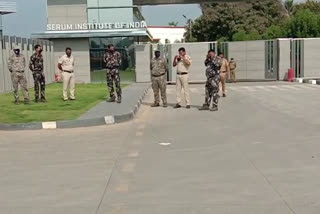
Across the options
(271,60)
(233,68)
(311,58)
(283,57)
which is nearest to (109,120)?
(233,68)

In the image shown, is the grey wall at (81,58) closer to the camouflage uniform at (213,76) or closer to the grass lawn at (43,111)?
the grass lawn at (43,111)

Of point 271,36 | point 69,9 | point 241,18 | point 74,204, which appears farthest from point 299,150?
point 241,18

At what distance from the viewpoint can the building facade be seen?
3528 cm

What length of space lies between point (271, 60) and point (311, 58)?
257 centimetres

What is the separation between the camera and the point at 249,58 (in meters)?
35.8

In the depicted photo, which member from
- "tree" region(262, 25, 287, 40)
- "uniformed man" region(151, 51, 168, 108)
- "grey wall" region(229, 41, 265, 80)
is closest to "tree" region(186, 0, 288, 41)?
"tree" region(262, 25, 287, 40)

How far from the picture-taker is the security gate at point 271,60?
3544cm

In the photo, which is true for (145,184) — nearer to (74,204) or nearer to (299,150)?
(74,204)

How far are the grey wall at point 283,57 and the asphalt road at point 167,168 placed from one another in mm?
21981

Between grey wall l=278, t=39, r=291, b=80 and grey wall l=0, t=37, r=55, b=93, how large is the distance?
15032mm

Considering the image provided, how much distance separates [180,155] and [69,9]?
2959 cm

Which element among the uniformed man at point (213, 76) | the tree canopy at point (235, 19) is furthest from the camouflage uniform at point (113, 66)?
the tree canopy at point (235, 19)

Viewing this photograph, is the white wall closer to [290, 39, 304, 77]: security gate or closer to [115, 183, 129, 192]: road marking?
[290, 39, 304, 77]: security gate

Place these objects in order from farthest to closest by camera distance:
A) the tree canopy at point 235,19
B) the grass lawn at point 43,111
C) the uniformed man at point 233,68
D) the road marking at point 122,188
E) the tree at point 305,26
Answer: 1. the tree canopy at point 235,19
2. the tree at point 305,26
3. the uniformed man at point 233,68
4. the grass lawn at point 43,111
5. the road marking at point 122,188
